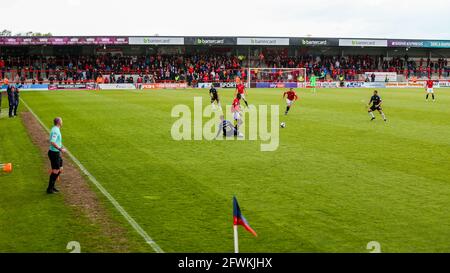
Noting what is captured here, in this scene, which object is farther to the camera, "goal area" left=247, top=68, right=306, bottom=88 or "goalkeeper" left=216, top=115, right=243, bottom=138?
"goal area" left=247, top=68, right=306, bottom=88

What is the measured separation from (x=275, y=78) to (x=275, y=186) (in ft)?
191

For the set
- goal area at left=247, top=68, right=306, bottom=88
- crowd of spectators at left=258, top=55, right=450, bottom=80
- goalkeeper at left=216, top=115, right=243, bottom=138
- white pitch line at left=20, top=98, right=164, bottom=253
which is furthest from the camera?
crowd of spectators at left=258, top=55, right=450, bottom=80

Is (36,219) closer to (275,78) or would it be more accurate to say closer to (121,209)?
(121,209)

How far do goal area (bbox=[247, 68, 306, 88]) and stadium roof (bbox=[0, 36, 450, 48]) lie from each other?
14.4ft

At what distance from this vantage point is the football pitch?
10.0 m

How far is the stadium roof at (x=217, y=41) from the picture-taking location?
221ft

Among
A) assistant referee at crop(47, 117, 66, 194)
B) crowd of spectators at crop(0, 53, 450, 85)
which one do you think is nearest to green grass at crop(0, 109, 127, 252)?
assistant referee at crop(47, 117, 66, 194)

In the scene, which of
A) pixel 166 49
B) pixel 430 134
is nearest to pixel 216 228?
pixel 430 134

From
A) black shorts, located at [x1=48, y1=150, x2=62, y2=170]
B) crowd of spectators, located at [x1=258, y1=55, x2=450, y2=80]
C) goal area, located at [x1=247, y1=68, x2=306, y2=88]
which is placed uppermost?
crowd of spectators, located at [x1=258, y1=55, x2=450, y2=80]

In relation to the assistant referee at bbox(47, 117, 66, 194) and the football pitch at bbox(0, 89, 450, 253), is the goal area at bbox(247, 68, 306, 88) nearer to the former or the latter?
the football pitch at bbox(0, 89, 450, 253)

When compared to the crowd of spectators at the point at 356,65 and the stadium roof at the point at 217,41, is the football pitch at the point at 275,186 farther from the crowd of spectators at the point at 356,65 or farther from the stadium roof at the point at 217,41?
the crowd of spectators at the point at 356,65

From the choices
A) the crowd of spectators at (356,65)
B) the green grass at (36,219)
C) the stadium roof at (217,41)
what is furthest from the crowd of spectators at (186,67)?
the green grass at (36,219)

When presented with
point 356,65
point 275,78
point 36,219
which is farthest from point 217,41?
point 36,219

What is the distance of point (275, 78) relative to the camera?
71188 mm
